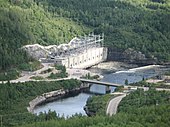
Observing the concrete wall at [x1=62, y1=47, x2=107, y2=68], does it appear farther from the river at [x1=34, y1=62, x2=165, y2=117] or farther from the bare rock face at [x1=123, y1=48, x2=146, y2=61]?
the bare rock face at [x1=123, y1=48, x2=146, y2=61]

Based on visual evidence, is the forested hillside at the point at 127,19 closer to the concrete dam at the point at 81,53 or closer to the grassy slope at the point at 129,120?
the concrete dam at the point at 81,53

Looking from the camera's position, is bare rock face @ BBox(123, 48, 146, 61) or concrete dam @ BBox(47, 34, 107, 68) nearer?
concrete dam @ BBox(47, 34, 107, 68)

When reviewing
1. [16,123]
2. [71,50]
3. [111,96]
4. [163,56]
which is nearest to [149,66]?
[163,56]

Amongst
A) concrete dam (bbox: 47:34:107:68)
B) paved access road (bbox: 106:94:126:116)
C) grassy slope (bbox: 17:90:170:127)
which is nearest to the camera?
grassy slope (bbox: 17:90:170:127)

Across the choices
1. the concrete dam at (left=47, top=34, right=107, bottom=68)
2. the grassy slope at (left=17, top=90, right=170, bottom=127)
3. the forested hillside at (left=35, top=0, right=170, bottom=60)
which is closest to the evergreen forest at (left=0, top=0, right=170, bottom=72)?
the forested hillside at (left=35, top=0, right=170, bottom=60)

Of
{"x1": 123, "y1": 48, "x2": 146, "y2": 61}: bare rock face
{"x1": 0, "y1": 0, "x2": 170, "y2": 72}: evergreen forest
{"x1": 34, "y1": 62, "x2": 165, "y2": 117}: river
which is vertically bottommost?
{"x1": 34, "y1": 62, "x2": 165, "y2": 117}: river

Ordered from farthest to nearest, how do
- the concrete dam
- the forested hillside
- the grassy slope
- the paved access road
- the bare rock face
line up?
1. the forested hillside
2. the bare rock face
3. the concrete dam
4. the paved access road
5. the grassy slope

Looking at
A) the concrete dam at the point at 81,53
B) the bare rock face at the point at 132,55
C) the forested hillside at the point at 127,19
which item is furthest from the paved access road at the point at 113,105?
the forested hillside at the point at 127,19

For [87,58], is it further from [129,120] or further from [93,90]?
[129,120]
